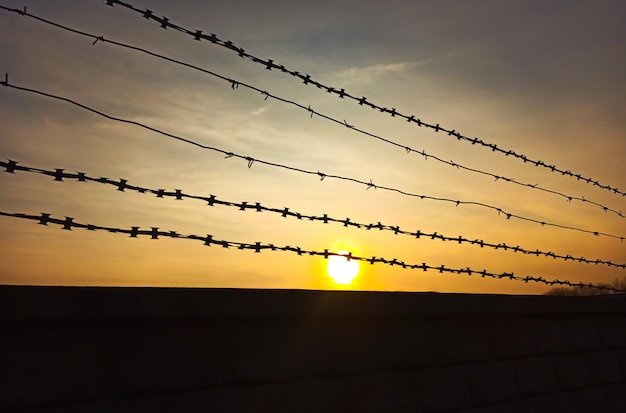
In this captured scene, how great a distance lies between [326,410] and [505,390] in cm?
154

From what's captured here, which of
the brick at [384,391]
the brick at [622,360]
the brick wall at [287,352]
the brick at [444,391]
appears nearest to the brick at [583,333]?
the brick wall at [287,352]

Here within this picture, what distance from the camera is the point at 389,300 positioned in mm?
3268

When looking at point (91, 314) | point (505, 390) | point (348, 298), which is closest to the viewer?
point (91, 314)

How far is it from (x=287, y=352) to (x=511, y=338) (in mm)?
1945

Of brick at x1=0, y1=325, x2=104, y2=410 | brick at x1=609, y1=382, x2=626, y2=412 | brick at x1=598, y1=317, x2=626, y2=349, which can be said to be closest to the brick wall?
brick at x1=0, y1=325, x2=104, y2=410

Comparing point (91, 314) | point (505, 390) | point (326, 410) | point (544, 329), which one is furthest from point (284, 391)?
point (544, 329)

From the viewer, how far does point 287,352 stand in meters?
2.84

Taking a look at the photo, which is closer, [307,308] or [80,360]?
[80,360]

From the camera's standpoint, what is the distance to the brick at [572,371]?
429cm

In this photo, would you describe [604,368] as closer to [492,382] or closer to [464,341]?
[492,382]

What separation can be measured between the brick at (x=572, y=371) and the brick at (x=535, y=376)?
0.29 feet

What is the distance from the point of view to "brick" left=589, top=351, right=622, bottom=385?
15.0 feet

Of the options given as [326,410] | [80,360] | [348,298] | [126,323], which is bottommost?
[326,410]

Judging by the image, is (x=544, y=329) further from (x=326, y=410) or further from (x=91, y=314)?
(x=91, y=314)
